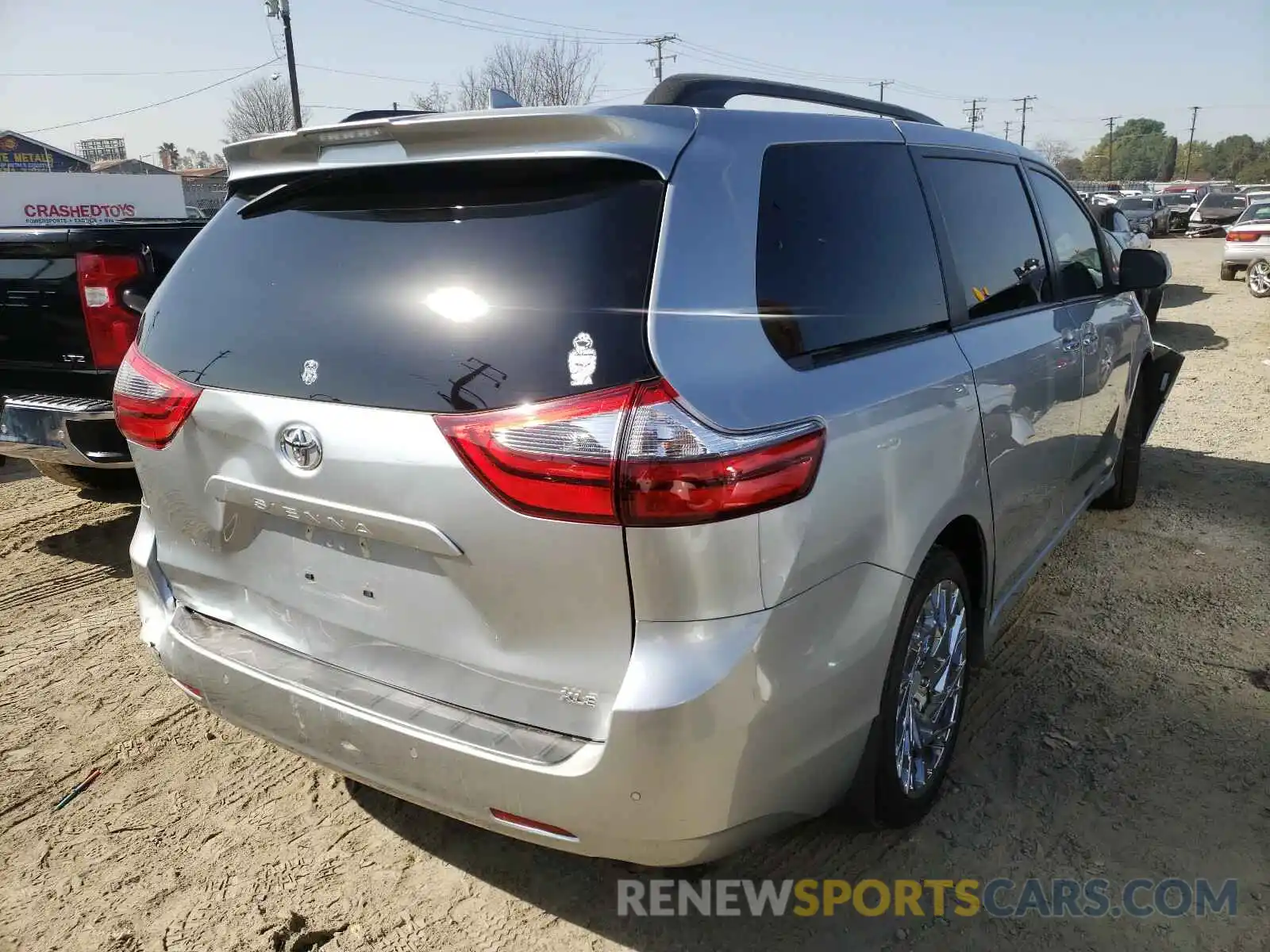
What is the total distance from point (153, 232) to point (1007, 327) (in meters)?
3.80

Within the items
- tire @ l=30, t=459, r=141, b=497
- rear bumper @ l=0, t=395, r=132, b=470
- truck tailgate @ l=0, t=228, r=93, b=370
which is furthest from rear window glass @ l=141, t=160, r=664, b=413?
tire @ l=30, t=459, r=141, b=497

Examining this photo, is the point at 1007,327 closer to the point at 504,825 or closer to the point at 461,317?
the point at 461,317

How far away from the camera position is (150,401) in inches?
91.9

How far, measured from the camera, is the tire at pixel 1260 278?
52.1 feet

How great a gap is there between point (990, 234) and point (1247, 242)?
668 inches

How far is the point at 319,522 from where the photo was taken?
201cm

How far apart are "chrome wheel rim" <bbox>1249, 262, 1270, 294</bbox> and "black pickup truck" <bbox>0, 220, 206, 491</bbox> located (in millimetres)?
17335

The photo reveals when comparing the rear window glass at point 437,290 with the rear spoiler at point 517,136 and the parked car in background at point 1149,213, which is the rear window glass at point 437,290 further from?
the parked car in background at point 1149,213

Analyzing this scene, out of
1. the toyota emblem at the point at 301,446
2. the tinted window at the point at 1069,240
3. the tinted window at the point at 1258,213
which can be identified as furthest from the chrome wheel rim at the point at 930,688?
the tinted window at the point at 1258,213

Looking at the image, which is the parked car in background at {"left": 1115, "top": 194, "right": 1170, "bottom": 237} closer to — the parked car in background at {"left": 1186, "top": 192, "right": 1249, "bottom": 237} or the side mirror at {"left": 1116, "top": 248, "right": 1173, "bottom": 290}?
the parked car in background at {"left": 1186, "top": 192, "right": 1249, "bottom": 237}

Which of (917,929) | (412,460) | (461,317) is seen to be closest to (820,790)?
(917,929)

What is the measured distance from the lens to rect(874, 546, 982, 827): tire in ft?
7.47

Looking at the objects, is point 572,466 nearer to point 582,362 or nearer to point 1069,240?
point 582,362

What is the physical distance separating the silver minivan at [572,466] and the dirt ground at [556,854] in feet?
1.31
